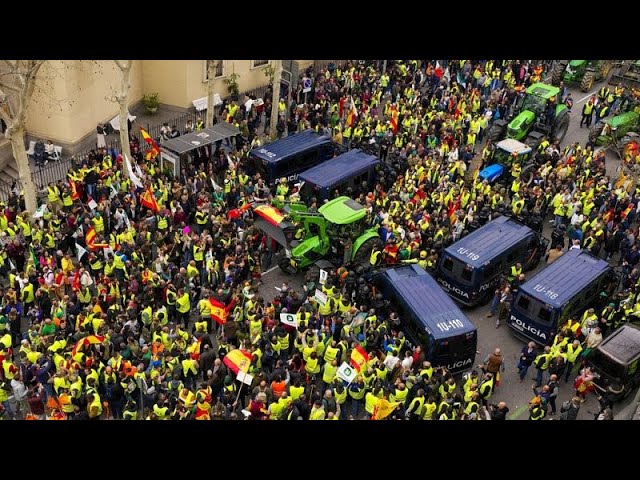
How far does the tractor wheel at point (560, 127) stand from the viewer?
1088 inches

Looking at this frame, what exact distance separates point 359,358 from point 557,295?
590 centimetres

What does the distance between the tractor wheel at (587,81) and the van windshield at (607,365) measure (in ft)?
70.3

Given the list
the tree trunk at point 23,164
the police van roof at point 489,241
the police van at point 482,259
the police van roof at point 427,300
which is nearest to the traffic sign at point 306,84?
the police van roof at point 489,241

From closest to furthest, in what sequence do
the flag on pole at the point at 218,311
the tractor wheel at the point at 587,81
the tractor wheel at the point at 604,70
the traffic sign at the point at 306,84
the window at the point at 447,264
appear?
1. the flag on pole at the point at 218,311
2. the window at the point at 447,264
3. the traffic sign at the point at 306,84
4. the tractor wheel at the point at 587,81
5. the tractor wheel at the point at 604,70

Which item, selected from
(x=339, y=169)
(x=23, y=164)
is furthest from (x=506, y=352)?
(x=23, y=164)

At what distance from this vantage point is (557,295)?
17672mm

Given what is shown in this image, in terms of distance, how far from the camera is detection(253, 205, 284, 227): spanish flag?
20.0 m

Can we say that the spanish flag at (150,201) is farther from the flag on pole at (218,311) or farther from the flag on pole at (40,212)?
the flag on pole at (218,311)

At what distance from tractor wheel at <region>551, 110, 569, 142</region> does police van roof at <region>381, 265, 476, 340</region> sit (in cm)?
1237

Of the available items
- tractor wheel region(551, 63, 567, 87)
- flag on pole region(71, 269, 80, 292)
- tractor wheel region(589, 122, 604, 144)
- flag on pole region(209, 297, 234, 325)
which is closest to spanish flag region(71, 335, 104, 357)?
flag on pole region(71, 269, 80, 292)

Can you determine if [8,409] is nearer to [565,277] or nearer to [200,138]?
[200,138]

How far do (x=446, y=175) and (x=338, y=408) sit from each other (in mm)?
11706

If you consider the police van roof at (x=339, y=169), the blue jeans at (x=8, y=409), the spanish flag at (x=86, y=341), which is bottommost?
the blue jeans at (x=8, y=409)

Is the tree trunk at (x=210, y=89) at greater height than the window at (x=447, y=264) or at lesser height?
greater
